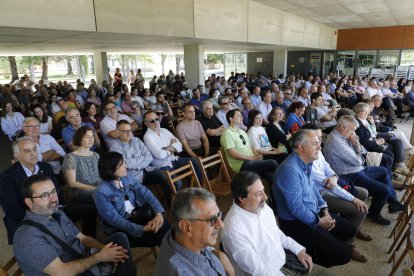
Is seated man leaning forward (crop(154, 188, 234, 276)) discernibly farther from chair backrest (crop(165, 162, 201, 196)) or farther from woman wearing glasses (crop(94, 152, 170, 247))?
chair backrest (crop(165, 162, 201, 196))

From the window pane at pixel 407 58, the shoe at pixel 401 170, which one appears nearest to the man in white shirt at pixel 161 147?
the shoe at pixel 401 170

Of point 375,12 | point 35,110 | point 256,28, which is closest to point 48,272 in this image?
point 35,110

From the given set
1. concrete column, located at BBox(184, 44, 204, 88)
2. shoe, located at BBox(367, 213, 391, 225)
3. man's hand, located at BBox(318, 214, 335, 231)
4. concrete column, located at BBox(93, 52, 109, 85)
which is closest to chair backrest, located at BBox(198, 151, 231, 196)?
man's hand, located at BBox(318, 214, 335, 231)

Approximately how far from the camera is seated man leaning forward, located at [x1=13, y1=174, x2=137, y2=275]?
152cm

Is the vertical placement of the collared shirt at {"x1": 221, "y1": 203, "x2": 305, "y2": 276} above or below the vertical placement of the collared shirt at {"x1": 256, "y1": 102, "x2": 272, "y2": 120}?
below

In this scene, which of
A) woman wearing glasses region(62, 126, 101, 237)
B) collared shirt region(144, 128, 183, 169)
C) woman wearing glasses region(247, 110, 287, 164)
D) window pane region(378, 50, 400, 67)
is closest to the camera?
woman wearing glasses region(62, 126, 101, 237)

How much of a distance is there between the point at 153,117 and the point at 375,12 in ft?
31.6

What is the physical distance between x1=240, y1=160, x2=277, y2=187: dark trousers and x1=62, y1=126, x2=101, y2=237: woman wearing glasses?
175 centimetres

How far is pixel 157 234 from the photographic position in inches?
87.8

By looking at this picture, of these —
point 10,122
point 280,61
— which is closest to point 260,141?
point 10,122

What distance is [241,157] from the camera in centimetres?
345

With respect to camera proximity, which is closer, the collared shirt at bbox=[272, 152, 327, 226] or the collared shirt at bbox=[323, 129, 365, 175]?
the collared shirt at bbox=[272, 152, 327, 226]

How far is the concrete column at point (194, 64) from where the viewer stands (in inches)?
345

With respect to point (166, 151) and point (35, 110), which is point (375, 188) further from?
point (35, 110)
